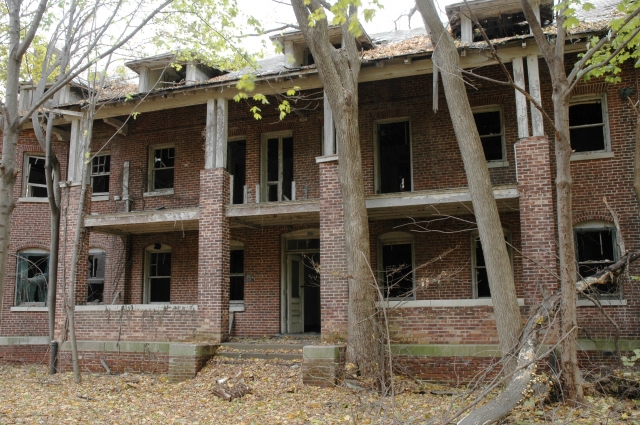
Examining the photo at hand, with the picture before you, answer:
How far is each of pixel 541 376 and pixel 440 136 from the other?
7355mm

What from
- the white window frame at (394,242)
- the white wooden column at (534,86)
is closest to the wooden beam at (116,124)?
the white window frame at (394,242)

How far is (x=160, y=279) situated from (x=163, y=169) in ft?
10.4

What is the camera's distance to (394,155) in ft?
49.0

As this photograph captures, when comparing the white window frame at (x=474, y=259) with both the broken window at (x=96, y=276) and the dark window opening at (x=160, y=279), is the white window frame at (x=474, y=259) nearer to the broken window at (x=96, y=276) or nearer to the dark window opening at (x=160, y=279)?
the dark window opening at (x=160, y=279)

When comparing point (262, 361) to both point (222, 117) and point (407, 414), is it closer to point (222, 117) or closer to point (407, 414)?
point (407, 414)

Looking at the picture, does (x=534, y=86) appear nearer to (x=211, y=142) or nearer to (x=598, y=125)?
(x=598, y=125)

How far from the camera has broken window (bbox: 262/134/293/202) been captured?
15891 millimetres

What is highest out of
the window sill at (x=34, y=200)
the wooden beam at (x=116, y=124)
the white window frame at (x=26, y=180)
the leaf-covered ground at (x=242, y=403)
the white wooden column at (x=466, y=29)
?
the white wooden column at (x=466, y=29)

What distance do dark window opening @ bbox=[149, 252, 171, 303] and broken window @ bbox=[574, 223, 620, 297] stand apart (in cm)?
1086

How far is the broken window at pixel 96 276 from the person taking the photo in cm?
1692

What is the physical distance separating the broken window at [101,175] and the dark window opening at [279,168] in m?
Answer: 4.90

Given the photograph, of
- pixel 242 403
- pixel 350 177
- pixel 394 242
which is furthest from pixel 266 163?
pixel 242 403

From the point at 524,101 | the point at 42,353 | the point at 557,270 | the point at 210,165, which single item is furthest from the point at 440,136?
the point at 42,353

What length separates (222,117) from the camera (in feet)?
45.0
